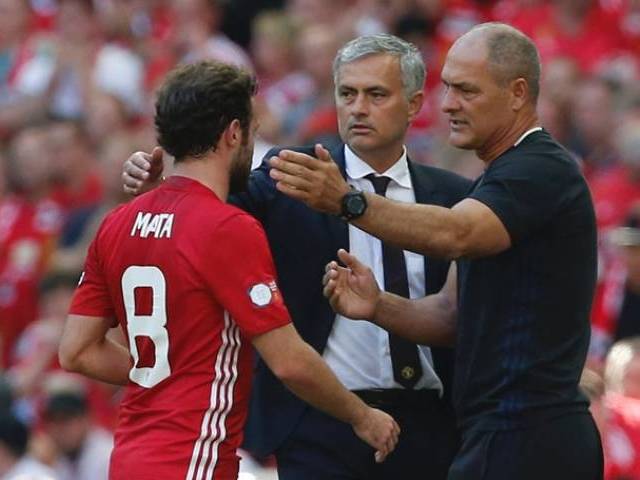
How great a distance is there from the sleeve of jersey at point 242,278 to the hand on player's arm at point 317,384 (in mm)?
57

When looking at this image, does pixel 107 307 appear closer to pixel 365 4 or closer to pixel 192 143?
pixel 192 143

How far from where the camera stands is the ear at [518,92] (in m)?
5.50

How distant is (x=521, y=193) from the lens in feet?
17.4

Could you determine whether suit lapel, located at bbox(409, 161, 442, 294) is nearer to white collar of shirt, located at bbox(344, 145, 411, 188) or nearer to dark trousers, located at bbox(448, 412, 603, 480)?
white collar of shirt, located at bbox(344, 145, 411, 188)

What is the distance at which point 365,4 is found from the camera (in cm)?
1195

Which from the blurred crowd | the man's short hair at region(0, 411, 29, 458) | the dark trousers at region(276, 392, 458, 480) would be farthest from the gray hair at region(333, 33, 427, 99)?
the man's short hair at region(0, 411, 29, 458)

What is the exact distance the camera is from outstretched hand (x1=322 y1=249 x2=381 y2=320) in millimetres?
5617

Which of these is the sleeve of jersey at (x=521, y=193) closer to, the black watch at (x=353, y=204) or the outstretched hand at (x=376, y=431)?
the black watch at (x=353, y=204)

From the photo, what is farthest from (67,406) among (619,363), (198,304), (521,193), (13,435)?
(521,193)

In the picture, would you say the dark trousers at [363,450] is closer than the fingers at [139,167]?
No

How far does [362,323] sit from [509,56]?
1059 millimetres

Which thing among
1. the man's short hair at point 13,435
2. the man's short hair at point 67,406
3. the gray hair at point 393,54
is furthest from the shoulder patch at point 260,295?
the man's short hair at point 67,406

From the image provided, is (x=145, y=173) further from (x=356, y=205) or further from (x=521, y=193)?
(x=521, y=193)

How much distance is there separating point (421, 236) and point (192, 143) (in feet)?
2.30
